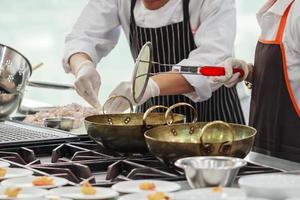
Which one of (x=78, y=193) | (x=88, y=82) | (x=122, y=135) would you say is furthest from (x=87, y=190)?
(x=88, y=82)

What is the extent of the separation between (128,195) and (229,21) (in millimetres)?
1782

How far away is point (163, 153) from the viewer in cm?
176

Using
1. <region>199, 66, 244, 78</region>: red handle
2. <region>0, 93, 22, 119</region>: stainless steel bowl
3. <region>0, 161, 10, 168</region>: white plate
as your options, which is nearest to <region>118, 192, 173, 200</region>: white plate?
<region>0, 161, 10, 168</region>: white plate

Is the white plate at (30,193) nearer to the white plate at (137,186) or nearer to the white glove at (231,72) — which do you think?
the white plate at (137,186)

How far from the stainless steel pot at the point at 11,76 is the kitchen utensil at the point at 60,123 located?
360 millimetres

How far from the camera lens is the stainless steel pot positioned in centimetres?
311

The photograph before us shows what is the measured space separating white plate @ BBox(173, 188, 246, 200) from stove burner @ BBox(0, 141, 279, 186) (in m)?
0.26

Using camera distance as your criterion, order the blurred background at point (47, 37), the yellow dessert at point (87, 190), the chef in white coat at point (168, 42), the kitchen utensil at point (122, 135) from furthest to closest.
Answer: the blurred background at point (47, 37)
the chef in white coat at point (168, 42)
the kitchen utensil at point (122, 135)
the yellow dessert at point (87, 190)

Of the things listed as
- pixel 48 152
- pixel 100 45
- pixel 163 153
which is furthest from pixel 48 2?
pixel 163 153

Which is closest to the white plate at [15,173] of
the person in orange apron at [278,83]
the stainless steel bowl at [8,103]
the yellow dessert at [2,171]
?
the yellow dessert at [2,171]

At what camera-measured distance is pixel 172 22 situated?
3.13m

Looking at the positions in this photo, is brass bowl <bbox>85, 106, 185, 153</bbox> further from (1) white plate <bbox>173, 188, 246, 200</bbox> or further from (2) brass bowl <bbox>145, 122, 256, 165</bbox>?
(1) white plate <bbox>173, 188, 246, 200</bbox>

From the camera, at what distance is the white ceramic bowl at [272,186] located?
4.46 feet

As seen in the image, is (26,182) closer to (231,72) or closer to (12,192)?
(12,192)
